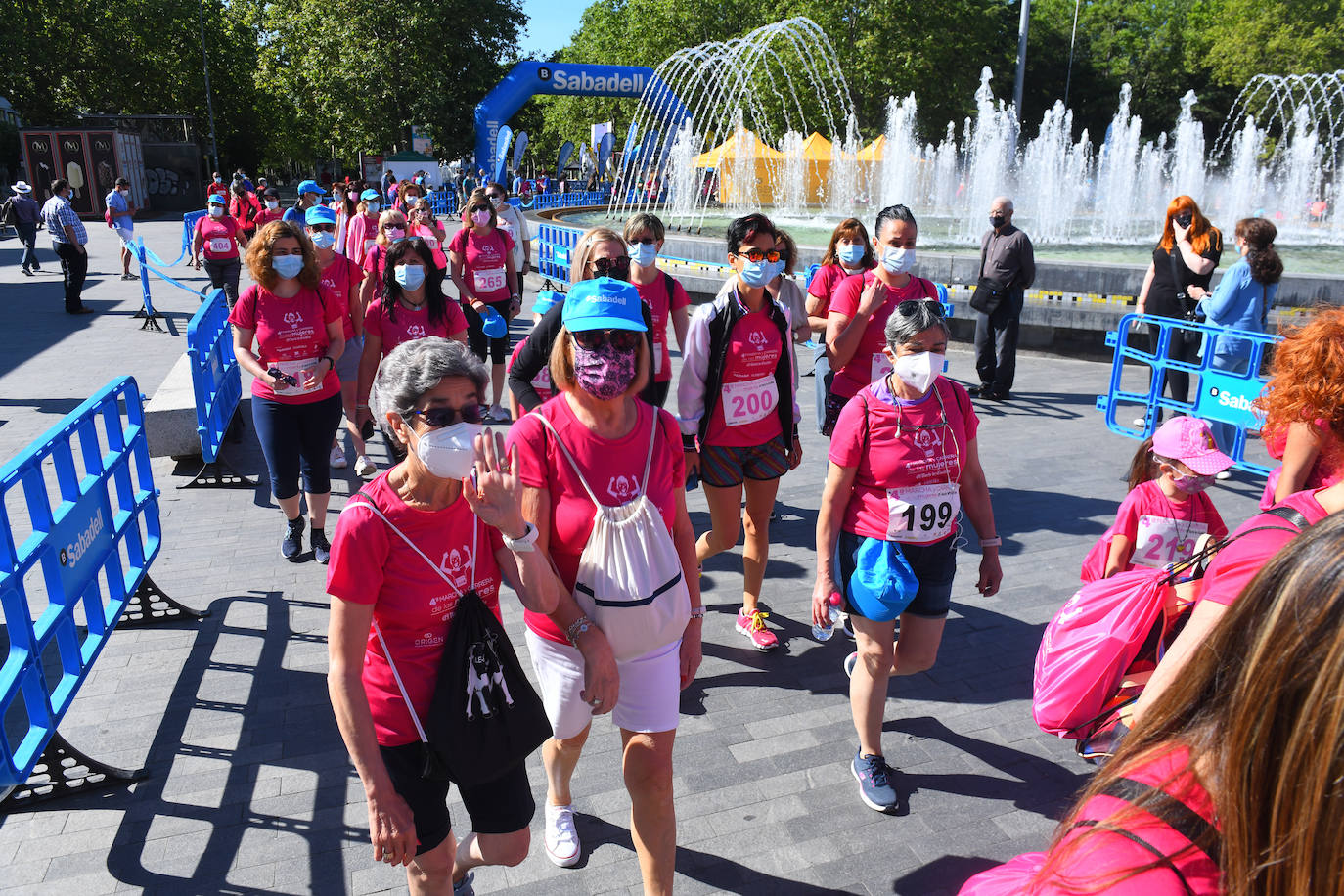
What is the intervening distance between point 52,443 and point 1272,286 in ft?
27.0

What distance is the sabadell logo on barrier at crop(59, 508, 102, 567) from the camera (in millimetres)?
3920

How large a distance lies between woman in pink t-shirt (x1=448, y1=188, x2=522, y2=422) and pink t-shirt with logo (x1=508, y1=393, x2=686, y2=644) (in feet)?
20.5

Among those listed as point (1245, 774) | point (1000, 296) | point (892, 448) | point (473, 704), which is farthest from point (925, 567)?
point (1000, 296)

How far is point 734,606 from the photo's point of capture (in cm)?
534

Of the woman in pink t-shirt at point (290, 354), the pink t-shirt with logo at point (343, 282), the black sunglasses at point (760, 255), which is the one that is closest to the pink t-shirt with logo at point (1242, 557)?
the black sunglasses at point (760, 255)

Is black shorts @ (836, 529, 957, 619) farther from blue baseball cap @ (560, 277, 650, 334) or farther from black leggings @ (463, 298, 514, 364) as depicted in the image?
black leggings @ (463, 298, 514, 364)

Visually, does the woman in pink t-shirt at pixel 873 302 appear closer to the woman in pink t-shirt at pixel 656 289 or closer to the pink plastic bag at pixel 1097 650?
the woman in pink t-shirt at pixel 656 289

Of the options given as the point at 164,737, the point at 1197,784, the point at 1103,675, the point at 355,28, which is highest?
the point at 355,28

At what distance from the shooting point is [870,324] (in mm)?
5414

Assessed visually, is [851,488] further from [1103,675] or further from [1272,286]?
[1272,286]

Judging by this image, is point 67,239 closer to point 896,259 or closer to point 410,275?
point 410,275

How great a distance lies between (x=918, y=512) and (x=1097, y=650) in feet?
3.85

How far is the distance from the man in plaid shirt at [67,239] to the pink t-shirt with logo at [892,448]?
15.7 m

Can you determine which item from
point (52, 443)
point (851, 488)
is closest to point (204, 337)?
point (52, 443)
